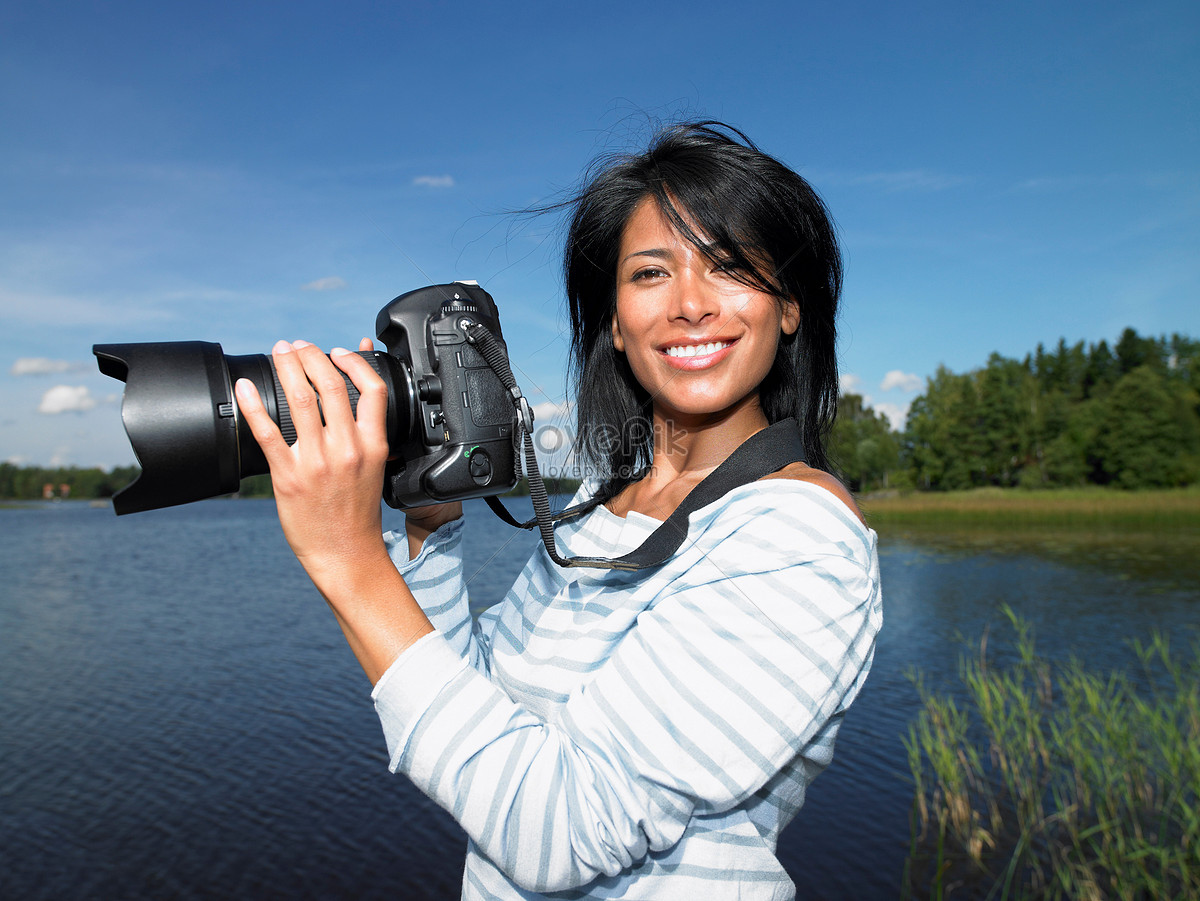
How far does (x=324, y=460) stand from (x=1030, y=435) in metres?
44.7

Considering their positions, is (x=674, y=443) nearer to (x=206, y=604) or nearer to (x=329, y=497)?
(x=329, y=497)

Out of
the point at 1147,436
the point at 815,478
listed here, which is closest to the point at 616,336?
the point at 815,478

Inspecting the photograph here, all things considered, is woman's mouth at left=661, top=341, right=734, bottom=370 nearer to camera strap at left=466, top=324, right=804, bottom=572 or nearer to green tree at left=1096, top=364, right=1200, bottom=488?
camera strap at left=466, top=324, right=804, bottom=572

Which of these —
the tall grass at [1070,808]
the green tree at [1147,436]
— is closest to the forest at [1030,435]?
the green tree at [1147,436]

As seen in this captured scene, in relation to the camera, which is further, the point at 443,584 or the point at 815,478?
the point at 443,584

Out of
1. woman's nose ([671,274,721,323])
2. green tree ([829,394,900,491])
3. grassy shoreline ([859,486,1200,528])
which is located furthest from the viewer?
green tree ([829,394,900,491])

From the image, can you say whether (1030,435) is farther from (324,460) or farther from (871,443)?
(324,460)

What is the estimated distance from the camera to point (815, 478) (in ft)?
3.16

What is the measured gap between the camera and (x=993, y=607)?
1187 cm

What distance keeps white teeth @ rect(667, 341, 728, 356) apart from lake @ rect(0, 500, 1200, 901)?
2.51 ft

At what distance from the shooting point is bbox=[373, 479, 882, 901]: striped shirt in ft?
2.52

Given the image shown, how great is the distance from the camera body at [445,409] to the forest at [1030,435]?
32542 millimetres

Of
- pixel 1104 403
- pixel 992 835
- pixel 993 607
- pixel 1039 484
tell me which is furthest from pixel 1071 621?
pixel 1104 403

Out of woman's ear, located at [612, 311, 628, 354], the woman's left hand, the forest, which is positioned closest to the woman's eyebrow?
woman's ear, located at [612, 311, 628, 354]
